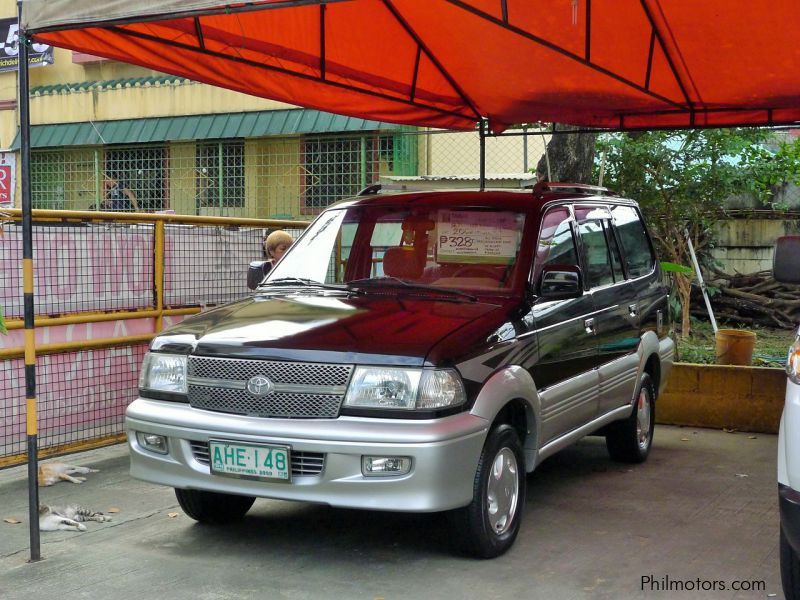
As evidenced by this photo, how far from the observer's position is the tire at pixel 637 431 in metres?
7.38

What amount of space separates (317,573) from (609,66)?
4877mm

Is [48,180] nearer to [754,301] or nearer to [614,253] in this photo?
[754,301]

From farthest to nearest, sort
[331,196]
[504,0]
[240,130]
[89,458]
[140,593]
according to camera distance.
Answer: [240,130] < [331,196] < [89,458] < [504,0] < [140,593]

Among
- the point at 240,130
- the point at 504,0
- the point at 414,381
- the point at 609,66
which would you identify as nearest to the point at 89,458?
the point at 414,381

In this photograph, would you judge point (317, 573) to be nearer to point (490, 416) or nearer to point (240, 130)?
point (490, 416)

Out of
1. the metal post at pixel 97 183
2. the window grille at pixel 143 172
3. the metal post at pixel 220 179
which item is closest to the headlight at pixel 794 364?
the metal post at pixel 220 179

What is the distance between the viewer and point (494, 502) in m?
5.12

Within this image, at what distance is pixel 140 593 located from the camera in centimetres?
466

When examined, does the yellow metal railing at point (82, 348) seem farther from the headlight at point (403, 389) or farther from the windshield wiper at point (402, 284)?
the headlight at point (403, 389)

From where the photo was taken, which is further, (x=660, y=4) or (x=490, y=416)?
(x=660, y=4)

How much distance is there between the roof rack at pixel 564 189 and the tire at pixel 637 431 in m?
1.42

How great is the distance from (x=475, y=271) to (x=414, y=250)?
414mm

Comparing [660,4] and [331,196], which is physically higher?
[660,4]

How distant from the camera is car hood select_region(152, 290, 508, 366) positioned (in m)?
4.78
